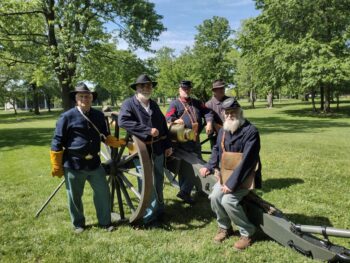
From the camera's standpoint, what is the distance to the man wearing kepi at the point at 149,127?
15.6ft

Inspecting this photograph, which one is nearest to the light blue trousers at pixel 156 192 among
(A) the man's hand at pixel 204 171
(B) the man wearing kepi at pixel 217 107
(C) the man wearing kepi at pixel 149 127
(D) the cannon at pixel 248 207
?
(C) the man wearing kepi at pixel 149 127

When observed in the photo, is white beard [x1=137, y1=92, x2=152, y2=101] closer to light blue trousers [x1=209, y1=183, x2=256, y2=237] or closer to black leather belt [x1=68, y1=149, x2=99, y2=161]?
black leather belt [x1=68, y1=149, x2=99, y2=161]

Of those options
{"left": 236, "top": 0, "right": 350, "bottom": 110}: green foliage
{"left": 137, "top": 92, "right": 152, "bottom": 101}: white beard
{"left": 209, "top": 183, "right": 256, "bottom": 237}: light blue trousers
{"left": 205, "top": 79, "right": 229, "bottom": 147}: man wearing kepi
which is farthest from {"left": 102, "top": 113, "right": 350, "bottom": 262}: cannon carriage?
{"left": 236, "top": 0, "right": 350, "bottom": 110}: green foliage

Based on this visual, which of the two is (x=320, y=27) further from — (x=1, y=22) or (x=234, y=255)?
(x=234, y=255)

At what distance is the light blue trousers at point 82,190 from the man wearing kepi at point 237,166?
1.47m

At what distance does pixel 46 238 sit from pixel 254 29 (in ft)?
88.2

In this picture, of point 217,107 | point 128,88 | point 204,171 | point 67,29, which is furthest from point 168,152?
point 128,88

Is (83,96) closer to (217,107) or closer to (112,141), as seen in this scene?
(112,141)

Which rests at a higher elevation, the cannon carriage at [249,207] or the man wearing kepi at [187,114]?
the man wearing kepi at [187,114]

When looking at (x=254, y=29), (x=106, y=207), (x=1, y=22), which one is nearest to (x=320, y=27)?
(x=254, y=29)

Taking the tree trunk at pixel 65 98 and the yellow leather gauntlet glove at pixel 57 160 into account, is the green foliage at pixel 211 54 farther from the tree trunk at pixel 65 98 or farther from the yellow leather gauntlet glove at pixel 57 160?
the yellow leather gauntlet glove at pixel 57 160

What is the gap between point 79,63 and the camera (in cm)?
1905

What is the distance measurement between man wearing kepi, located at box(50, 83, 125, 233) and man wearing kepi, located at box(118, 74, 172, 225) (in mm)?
376

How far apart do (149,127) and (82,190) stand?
121 centimetres
